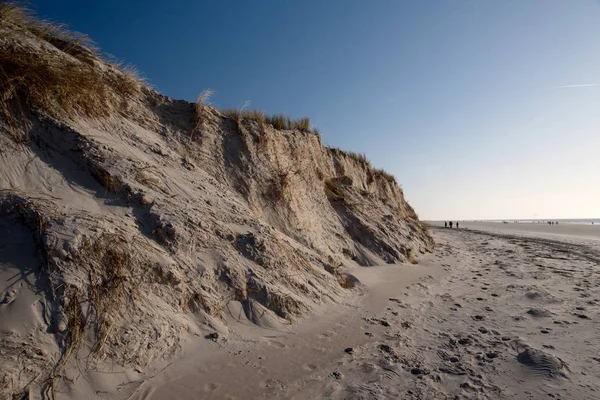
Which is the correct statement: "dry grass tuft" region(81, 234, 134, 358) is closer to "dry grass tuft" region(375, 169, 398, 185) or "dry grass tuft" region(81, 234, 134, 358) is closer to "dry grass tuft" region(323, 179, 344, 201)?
"dry grass tuft" region(323, 179, 344, 201)

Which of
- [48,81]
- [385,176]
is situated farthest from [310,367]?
[385,176]

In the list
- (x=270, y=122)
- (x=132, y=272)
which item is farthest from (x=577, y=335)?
(x=270, y=122)

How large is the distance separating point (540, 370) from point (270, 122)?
7.63m

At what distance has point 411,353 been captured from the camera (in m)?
3.37

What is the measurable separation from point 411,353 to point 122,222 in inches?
138

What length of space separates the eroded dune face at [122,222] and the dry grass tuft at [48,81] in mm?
18

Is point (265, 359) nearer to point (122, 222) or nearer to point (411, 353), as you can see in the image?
point (411, 353)

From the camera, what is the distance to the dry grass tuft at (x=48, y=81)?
12.3 ft

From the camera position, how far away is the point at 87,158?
13.0ft

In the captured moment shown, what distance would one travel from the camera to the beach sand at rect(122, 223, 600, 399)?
2.67 metres

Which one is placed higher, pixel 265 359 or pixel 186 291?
pixel 186 291

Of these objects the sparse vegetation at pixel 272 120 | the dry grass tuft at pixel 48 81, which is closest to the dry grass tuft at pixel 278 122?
the sparse vegetation at pixel 272 120

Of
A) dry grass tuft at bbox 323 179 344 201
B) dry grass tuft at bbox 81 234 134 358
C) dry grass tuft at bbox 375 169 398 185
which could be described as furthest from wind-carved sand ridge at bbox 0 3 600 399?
dry grass tuft at bbox 375 169 398 185

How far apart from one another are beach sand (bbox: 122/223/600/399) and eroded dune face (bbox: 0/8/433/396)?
346 millimetres
